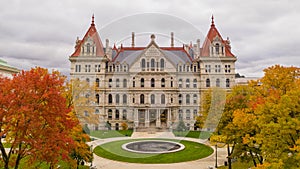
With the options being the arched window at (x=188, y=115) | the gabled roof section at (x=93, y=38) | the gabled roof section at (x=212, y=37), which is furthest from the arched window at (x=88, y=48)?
the arched window at (x=188, y=115)

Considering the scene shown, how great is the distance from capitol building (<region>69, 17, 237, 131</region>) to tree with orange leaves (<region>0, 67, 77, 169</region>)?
111 ft

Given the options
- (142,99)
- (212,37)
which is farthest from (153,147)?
(212,37)

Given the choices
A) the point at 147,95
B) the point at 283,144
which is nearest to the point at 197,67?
the point at 147,95

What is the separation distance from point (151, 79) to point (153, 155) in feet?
77.4

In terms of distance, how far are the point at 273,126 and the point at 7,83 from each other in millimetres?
13873

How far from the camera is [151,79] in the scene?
47.4m

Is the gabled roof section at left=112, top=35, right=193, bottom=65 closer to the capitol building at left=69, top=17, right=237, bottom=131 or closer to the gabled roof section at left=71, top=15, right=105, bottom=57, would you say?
the capitol building at left=69, top=17, right=237, bottom=131

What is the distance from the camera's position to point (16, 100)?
1152 centimetres

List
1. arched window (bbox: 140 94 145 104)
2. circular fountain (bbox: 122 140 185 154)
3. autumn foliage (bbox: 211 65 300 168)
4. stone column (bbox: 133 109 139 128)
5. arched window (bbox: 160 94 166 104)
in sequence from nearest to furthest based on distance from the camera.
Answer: autumn foliage (bbox: 211 65 300 168) < circular fountain (bbox: 122 140 185 154) < stone column (bbox: 133 109 139 128) < arched window (bbox: 160 94 166 104) < arched window (bbox: 140 94 145 104)

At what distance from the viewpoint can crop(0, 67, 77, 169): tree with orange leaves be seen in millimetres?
11312

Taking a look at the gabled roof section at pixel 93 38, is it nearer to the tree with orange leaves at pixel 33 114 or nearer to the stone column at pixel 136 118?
the stone column at pixel 136 118

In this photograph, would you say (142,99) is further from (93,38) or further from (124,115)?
(93,38)

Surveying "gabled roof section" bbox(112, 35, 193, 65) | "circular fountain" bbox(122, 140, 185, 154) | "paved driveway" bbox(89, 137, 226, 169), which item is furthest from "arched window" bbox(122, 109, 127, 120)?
"paved driveway" bbox(89, 137, 226, 169)

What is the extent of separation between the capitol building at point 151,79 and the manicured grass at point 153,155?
1566 centimetres
